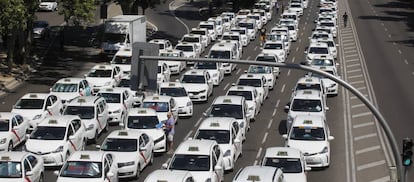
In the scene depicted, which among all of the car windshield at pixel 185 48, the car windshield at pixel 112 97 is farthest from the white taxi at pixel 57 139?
the car windshield at pixel 185 48

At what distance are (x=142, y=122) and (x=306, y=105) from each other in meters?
7.79

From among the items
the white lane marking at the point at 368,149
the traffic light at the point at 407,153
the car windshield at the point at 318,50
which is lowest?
the white lane marking at the point at 368,149

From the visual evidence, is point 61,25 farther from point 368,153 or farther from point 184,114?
point 368,153

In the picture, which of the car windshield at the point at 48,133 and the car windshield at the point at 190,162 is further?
the car windshield at the point at 48,133

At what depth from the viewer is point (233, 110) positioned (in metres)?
34.8

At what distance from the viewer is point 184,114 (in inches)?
1542

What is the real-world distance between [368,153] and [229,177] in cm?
690

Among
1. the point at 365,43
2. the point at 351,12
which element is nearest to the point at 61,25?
the point at 365,43

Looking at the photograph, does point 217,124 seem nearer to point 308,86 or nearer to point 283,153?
point 283,153

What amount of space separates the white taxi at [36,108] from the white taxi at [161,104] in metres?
3.97

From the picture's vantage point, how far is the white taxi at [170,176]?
75.8 feet

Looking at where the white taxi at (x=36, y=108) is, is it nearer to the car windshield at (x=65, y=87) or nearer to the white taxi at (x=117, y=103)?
the white taxi at (x=117, y=103)

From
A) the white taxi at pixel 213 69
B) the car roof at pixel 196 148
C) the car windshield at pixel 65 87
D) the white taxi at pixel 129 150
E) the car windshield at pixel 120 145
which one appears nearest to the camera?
the car roof at pixel 196 148

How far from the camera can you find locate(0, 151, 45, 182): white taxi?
2531 cm
